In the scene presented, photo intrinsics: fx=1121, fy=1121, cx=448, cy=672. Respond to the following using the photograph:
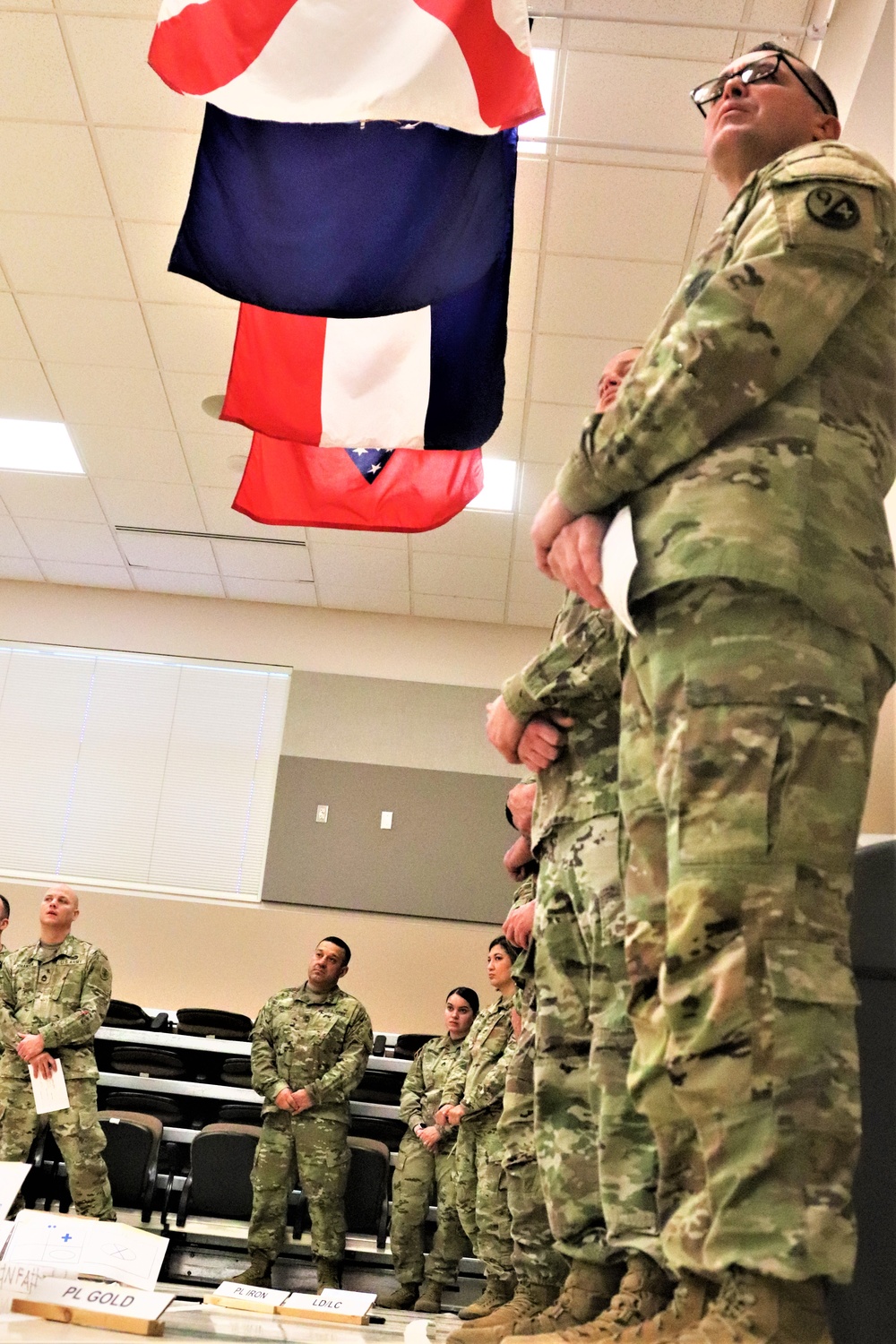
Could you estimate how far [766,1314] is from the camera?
3.15 ft

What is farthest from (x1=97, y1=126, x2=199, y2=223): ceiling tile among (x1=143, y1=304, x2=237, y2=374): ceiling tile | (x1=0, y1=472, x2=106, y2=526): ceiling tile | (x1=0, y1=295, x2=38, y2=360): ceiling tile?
(x1=0, y1=472, x2=106, y2=526): ceiling tile

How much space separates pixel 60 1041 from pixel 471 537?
3902 millimetres

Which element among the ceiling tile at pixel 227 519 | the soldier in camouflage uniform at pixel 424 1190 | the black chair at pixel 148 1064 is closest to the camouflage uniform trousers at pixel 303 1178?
the soldier in camouflage uniform at pixel 424 1190

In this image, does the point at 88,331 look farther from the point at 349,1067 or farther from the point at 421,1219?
the point at 421,1219

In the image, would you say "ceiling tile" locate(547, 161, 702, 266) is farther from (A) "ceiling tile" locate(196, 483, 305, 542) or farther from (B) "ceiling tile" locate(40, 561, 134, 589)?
(B) "ceiling tile" locate(40, 561, 134, 589)

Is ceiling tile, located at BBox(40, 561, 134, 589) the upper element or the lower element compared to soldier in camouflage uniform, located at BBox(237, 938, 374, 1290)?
upper

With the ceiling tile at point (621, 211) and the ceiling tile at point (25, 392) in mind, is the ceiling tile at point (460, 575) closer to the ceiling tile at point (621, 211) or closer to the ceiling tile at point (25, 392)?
the ceiling tile at point (25, 392)

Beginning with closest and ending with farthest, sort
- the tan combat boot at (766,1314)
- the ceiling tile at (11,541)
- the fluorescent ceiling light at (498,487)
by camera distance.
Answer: the tan combat boot at (766,1314)
the fluorescent ceiling light at (498,487)
the ceiling tile at (11,541)

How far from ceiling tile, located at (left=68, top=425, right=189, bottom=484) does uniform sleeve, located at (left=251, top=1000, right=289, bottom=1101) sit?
10.9ft

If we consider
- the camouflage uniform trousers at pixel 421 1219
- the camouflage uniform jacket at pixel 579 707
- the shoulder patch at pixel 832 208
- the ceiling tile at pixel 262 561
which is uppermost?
the ceiling tile at pixel 262 561

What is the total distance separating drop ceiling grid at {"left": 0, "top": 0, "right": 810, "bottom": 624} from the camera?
420cm

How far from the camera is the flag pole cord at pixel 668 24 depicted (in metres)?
3.94

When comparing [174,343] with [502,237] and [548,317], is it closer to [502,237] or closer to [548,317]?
[548,317]

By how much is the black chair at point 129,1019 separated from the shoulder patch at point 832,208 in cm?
667
